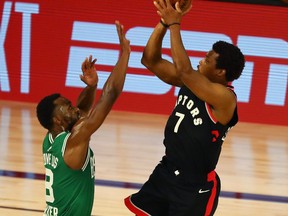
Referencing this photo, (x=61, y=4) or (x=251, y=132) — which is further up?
(x=61, y=4)

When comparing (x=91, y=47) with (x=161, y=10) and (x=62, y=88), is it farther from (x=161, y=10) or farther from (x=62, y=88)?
(x=161, y=10)

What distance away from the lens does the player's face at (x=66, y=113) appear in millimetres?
5004

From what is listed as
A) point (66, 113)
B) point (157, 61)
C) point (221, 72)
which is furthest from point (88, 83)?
point (221, 72)

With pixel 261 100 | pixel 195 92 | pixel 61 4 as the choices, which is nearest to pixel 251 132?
pixel 261 100

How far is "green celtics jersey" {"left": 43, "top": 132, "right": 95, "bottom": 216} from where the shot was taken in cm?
491

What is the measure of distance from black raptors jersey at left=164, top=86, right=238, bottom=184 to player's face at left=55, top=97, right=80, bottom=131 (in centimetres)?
68

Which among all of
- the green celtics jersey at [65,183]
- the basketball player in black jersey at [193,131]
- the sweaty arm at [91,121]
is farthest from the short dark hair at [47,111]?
the basketball player in black jersey at [193,131]

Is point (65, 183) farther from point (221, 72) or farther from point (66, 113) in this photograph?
point (221, 72)

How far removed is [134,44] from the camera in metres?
10.6

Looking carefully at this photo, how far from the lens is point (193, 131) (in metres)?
5.21

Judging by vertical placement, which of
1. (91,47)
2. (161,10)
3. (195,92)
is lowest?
(91,47)

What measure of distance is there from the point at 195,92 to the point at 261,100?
558cm

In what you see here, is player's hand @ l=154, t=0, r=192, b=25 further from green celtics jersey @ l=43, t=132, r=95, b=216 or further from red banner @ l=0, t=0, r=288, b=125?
red banner @ l=0, t=0, r=288, b=125

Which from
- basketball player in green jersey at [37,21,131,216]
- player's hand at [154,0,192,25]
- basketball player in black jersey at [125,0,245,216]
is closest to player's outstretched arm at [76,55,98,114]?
basketball player in green jersey at [37,21,131,216]
